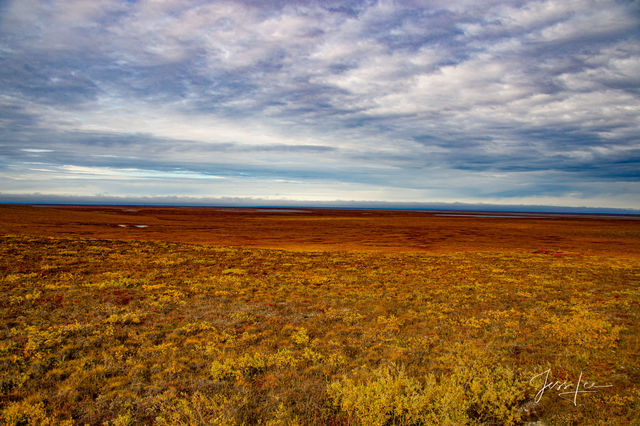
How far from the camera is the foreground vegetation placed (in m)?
6.57

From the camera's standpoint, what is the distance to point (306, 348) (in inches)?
370

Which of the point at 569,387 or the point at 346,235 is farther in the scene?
the point at 346,235

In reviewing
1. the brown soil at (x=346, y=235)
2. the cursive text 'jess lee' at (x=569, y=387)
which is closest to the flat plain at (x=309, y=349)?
the cursive text 'jess lee' at (x=569, y=387)

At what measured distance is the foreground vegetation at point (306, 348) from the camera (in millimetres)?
6570

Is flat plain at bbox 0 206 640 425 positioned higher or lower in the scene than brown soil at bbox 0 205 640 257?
higher

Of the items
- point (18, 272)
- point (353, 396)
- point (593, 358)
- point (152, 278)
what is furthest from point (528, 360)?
point (18, 272)

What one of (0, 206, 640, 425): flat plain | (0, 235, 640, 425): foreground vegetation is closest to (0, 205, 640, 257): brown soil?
(0, 206, 640, 425): flat plain

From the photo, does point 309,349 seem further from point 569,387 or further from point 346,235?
point 346,235

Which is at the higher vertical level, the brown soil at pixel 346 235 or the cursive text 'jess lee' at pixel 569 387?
the cursive text 'jess lee' at pixel 569 387

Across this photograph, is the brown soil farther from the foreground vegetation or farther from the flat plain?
the foreground vegetation

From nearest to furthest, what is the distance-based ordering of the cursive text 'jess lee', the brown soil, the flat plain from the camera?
the flat plain, the cursive text 'jess lee', the brown soil

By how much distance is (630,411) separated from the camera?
6500mm

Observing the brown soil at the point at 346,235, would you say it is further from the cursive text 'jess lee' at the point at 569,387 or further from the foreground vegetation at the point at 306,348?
the cursive text 'jess lee' at the point at 569,387

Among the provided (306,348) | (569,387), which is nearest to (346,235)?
(306,348)
